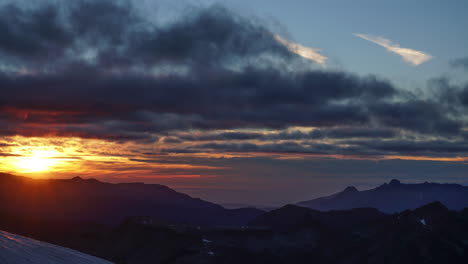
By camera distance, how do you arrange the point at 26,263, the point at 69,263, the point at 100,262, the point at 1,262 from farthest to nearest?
1. the point at 100,262
2. the point at 69,263
3. the point at 26,263
4. the point at 1,262

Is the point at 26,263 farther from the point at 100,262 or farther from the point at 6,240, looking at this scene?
the point at 100,262

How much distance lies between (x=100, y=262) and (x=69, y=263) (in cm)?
1170

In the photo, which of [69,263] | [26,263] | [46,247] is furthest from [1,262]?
[46,247]

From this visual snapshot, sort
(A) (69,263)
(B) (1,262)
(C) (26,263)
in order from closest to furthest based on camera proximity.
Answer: (B) (1,262) → (C) (26,263) → (A) (69,263)

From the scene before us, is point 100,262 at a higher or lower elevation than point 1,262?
lower

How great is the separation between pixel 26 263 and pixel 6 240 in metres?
16.0

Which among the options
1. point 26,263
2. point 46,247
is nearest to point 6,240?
point 46,247

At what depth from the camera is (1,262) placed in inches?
2522

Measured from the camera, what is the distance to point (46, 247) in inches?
3548

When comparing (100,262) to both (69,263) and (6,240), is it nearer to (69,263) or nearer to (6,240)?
(69,263)

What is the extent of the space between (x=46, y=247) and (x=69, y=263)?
1435 cm

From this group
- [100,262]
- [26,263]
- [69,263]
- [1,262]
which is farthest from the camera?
[100,262]

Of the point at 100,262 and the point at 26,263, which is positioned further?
the point at 100,262

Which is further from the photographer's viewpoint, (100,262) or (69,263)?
(100,262)
